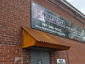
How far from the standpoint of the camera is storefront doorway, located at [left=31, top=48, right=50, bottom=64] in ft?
16.6

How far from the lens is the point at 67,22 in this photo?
27.1 feet

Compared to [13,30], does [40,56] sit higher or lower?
lower

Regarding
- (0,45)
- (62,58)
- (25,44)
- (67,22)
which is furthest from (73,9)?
(0,45)

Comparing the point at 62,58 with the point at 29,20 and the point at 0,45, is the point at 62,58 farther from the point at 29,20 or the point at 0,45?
the point at 0,45

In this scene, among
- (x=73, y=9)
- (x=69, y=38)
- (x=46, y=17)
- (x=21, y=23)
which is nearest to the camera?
(x=21, y=23)

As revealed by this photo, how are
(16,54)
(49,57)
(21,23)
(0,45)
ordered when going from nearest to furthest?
(0,45), (16,54), (21,23), (49,57)

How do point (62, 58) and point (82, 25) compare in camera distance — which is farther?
point (82, 25)

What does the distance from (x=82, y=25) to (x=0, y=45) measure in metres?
8.17

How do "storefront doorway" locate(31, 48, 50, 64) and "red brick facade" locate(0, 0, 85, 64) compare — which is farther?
"storefront doorway" locate(31, 48, 50, 64)

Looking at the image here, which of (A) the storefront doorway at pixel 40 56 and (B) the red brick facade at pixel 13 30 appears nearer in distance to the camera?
(B) the red brick facade at pixel 13 30

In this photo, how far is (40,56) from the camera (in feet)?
17.5

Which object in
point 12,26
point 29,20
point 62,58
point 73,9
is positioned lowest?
point 62,58

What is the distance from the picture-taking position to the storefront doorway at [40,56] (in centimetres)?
506

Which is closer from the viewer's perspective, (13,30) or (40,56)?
(13,30)
